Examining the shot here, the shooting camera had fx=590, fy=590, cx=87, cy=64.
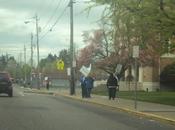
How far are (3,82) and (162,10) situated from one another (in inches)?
672

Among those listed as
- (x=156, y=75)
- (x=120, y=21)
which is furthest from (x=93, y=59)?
(x=120, y=21)

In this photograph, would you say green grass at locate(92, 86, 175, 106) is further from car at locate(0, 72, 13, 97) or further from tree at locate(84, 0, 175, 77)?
car at locate(0, 72, 13, 97)

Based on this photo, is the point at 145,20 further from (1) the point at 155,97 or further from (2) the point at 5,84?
(2) the point at 5,84

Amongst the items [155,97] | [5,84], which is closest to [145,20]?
[155,97]

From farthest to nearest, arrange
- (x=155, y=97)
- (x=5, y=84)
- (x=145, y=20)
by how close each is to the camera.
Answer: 1. (x=5, y=84)
2. (x=155, y=97)
3. (x=145, y=20)

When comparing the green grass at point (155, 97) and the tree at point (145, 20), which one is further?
the green grass at point (155, 97)

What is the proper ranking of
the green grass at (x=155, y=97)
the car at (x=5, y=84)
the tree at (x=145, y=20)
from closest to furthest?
1. the tree at (x=145, y=20)
2. the green grass at (x=155, y=97)
3. the car at (x=5, y=84)

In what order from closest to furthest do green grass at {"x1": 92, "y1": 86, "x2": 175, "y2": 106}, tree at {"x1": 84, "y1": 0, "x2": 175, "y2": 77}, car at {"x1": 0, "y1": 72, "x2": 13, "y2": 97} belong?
1. tree at {"x1": 84, "y1": 0, "x2": 175, "y2": 77}
2. green grass at {"x1": 92, "y1": 86, "x2": 175, "y2": 106}
3. car at {"x1": 0, "y1": 72, "x2": 13, "y2": 97}

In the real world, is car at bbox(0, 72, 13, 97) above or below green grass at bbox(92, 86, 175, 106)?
above

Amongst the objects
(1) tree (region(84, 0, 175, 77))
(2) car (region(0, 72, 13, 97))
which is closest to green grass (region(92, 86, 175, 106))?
(1) tree (region(84, 0, 175, 77))

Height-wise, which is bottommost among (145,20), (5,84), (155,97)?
(155,97)

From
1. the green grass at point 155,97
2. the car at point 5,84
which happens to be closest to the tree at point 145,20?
the green grass at point 155,97

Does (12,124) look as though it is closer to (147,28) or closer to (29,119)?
(29,119)

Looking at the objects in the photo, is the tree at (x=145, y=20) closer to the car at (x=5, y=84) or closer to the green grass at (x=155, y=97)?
the green grass at (x=155, y=97)
